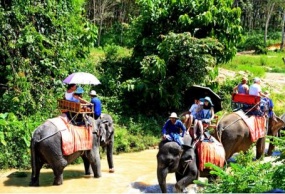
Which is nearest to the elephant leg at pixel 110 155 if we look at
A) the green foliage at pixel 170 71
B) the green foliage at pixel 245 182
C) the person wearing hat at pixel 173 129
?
the person wearing hat at pixel 173 129

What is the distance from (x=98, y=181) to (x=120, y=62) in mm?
7674

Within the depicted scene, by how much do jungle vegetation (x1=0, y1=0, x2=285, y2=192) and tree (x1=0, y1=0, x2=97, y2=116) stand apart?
3 centimetres

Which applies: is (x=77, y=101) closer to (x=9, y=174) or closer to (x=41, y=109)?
(x=9, y=174)

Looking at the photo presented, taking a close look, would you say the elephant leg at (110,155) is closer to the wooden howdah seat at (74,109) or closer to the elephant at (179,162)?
the wooden howdah seat at (74,109)

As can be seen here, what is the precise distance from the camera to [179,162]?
27.5 ft

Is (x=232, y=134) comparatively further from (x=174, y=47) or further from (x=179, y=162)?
(x=174, y=47)

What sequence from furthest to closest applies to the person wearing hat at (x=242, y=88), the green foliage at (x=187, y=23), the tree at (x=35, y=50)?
the green foliage at (x=187, y=23)
the tree at (x=35, y=50)
the person wearing hat at (x=242, y=88)

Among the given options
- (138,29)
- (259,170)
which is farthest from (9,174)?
(138,29)

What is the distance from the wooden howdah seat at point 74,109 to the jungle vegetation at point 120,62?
1.67 metres

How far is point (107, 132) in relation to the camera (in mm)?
10477

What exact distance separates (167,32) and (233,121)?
6595 mm

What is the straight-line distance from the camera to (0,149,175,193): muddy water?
912cm

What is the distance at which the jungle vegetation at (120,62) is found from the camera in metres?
12.5

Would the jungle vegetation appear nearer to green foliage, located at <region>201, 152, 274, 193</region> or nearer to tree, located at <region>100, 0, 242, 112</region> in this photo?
tree, located at <region>100, 0, 242, 112</region>
